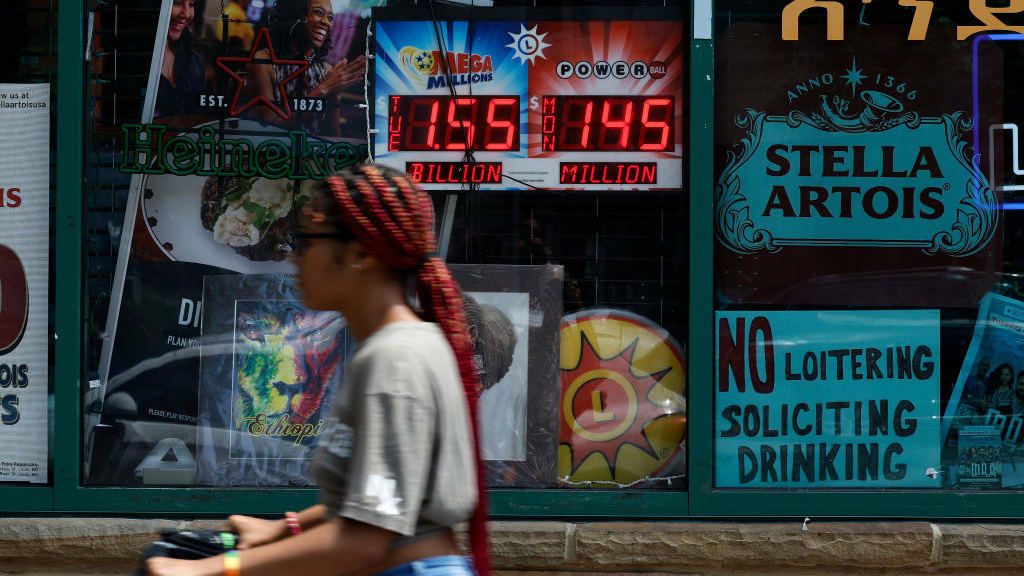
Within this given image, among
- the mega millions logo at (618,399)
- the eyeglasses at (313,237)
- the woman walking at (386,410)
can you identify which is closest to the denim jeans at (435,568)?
the woman walking at (386,410)

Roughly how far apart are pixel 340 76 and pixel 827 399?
2.95 meters

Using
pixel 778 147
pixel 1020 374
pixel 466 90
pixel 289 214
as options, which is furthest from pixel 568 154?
pixel 1020 374

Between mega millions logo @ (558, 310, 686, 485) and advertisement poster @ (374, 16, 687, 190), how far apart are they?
2.50ft

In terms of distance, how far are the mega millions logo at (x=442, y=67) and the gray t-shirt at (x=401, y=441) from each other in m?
4.12

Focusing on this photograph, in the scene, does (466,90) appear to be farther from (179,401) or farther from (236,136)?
(179,401)

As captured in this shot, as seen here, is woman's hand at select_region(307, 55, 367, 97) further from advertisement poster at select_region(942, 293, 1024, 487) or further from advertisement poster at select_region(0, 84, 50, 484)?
advertisement poster at select_region(942, 293, 1024, 487)

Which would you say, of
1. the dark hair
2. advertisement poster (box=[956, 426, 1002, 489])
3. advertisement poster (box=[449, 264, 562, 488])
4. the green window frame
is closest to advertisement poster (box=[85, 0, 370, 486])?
the dark hair

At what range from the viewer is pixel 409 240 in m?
2.39

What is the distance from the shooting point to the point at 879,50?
244 inches

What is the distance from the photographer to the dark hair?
20.4 feet

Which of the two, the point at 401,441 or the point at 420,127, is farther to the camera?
the point at 420,127

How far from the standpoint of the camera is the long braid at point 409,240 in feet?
7.74

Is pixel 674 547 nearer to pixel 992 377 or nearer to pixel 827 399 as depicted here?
pixel 827 399

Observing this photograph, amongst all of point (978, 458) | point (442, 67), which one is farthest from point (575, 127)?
point (978, 458)
